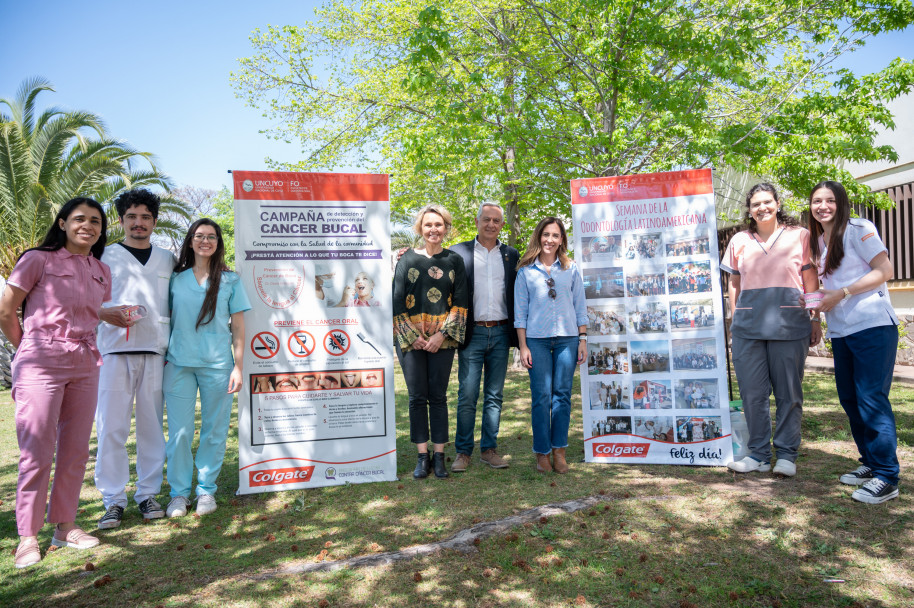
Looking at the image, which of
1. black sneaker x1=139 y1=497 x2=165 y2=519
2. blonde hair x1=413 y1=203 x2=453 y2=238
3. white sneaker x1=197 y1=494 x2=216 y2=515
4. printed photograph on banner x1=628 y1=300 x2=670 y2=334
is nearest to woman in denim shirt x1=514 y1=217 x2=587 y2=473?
printed photograph on banner x1=628 y1=300 x2=670 y2=334

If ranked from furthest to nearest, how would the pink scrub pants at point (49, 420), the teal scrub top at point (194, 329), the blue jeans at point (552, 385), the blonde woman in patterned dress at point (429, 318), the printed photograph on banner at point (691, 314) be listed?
1. the printed photograph on banner at point (691, 314)
2. the blue jeans at point (552, 385)
3. the blonde woman in patterned dress at point (429, 318)
4. the teal scrub top at point (194, 329)
5. the pink scrub pants at point (49, 420)

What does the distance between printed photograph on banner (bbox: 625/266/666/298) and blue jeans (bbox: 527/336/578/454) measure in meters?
0.66

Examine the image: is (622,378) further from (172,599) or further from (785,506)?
(172,599)

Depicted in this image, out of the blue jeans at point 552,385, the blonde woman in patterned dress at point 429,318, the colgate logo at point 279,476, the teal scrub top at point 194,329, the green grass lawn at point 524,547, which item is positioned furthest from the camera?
the blue jeans at point 552,385

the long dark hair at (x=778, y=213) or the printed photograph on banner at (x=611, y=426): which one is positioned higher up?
the long dark hair at (x=778, y=213)

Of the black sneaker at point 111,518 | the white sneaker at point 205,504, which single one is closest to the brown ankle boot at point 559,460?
the white sneaker at point 205,504

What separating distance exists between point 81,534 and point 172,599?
1145mm

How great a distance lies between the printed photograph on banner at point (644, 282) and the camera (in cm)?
479

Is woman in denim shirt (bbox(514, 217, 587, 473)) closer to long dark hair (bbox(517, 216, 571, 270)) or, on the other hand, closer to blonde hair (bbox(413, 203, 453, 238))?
long dark hair (bbox(517, 216, 571, 270))

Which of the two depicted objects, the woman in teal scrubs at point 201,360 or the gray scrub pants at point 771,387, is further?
the gray scrub pants at point 771,387

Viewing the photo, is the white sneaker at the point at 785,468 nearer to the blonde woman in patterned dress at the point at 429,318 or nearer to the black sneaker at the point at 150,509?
the blonde woman in patterned dress at the point at 429,318

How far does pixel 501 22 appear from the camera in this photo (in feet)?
36.8

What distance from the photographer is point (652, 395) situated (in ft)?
15.6

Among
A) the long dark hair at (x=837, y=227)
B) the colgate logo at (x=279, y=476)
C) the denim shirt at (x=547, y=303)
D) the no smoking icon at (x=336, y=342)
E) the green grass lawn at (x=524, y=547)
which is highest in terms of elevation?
the long dark hair at (x=837, y=227)
